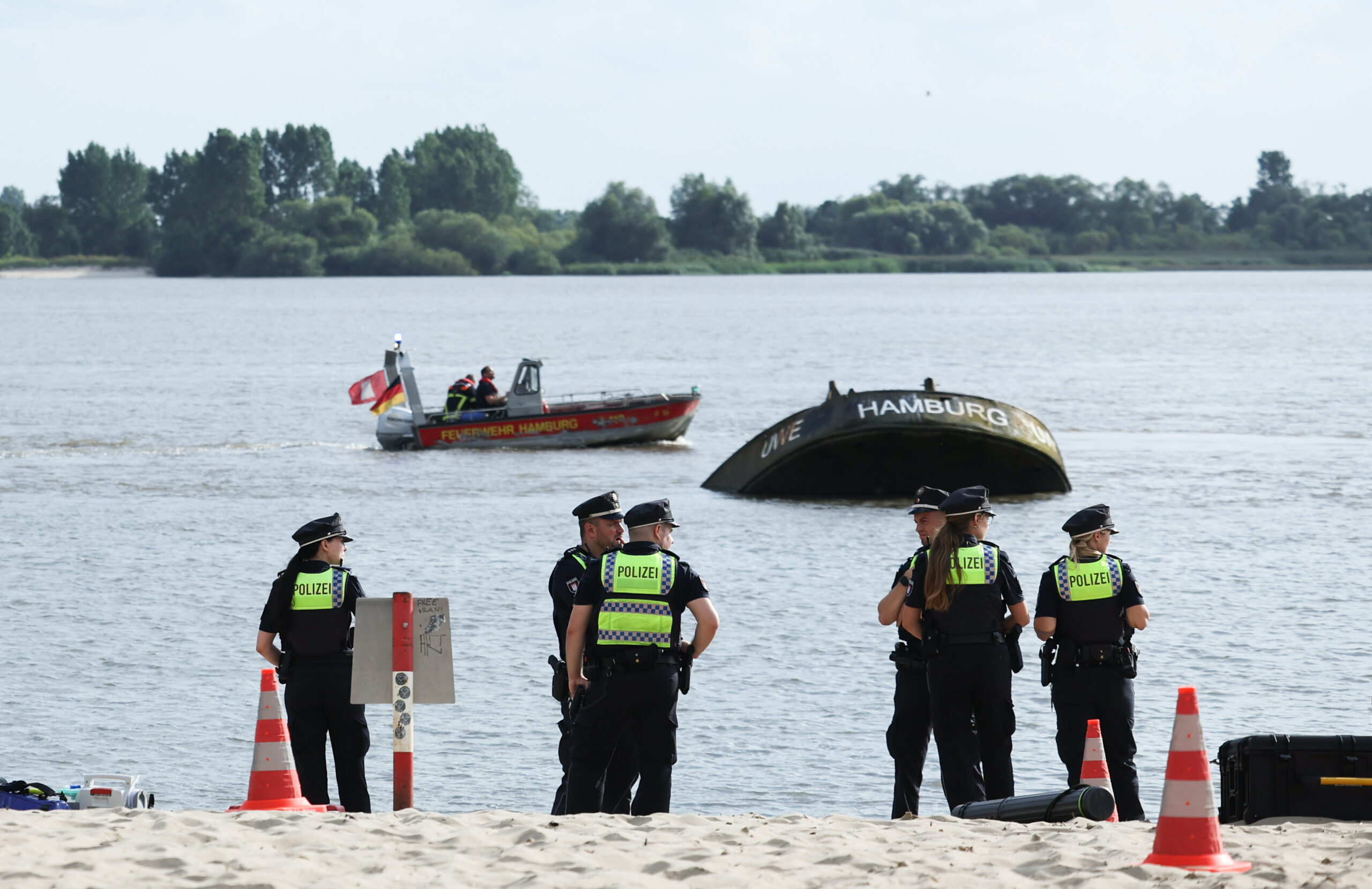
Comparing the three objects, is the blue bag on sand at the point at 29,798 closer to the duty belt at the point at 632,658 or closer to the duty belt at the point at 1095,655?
the duty belt at the point at 632,658

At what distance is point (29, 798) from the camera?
8.28 m

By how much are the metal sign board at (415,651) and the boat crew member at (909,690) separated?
2.13 m

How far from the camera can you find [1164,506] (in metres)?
26.2

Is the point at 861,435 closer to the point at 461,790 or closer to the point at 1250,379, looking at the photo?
the point at 461,790

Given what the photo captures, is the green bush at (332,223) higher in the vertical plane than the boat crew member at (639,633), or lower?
higher

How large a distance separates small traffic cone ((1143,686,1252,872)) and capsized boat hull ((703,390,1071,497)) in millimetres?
17960

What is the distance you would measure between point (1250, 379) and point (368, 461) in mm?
35521

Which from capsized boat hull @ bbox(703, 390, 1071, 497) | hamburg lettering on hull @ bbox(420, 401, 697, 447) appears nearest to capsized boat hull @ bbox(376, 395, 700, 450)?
hamburg lettering on hull @ bbox(420, 401, 697, 447)

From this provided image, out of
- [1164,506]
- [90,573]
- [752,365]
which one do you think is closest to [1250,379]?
[752,365]

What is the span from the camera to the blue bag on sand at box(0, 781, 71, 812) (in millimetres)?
8242

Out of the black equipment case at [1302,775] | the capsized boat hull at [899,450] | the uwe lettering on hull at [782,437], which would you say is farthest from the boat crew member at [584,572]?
the uwe lettering on hull at [782,437]

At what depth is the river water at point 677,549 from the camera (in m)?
12.0

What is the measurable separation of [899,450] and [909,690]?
17.4 meters

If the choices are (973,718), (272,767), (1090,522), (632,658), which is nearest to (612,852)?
(632,658)
